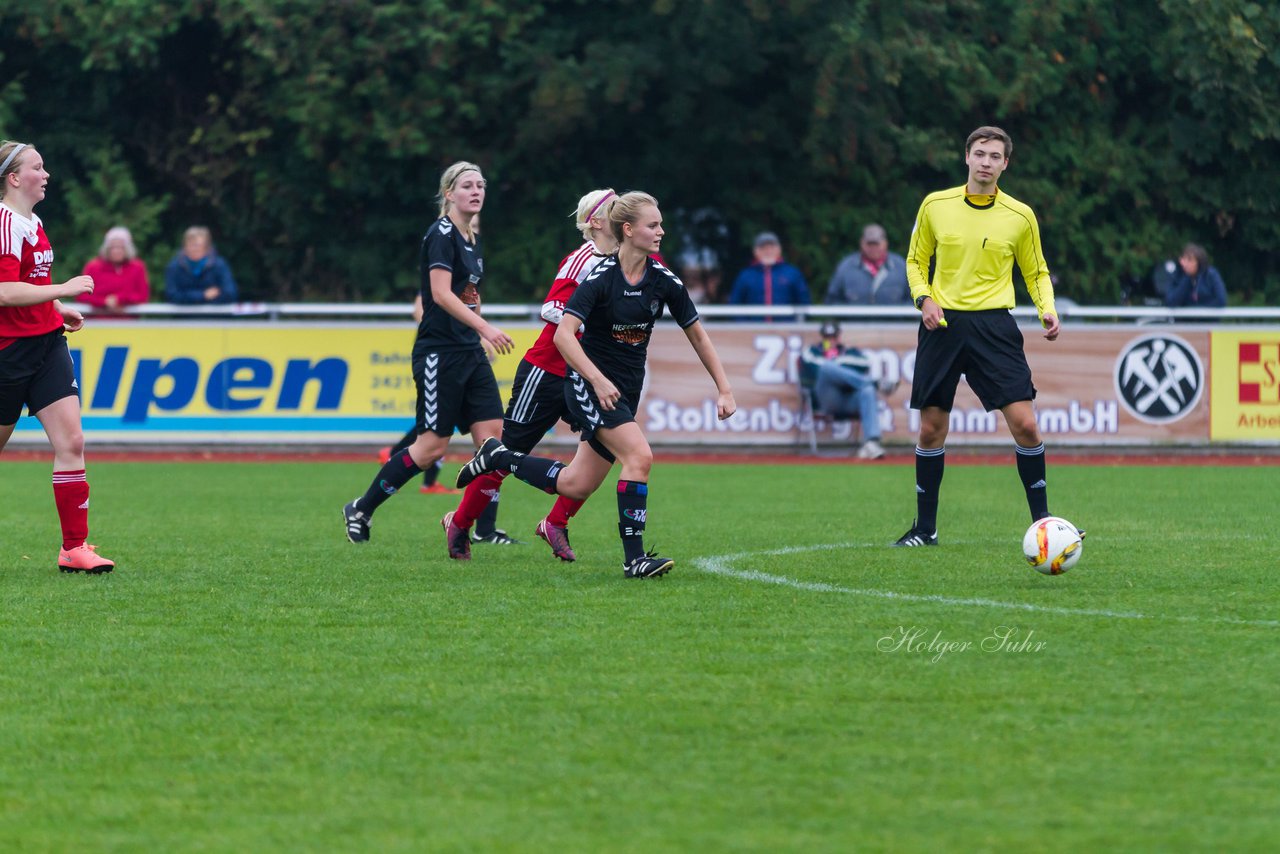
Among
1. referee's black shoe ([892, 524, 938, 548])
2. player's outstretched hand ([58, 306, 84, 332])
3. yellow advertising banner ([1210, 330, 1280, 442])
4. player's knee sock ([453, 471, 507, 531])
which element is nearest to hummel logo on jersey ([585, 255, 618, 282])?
player's knee sock ([453, 471, 507, 531])

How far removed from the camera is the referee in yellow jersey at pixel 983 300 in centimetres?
932

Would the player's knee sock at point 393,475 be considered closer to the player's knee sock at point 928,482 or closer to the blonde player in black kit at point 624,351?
the blonde player in black kit at point 624,351

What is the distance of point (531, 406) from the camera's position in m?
9.15

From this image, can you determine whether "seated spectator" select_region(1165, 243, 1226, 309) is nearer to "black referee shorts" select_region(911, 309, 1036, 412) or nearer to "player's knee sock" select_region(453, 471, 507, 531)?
"black referee shorts" select_region(911, 309, 1036, 412)

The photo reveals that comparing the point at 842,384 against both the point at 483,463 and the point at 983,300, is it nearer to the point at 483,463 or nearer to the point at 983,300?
the point at 983,300

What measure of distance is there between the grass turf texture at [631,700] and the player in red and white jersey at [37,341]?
0.37m

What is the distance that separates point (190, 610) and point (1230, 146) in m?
19.2

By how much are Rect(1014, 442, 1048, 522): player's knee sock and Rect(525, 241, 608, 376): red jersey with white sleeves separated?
231cm

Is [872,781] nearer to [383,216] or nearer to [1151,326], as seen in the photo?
[1151,326]

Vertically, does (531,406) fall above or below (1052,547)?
above

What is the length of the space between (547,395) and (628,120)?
14274 millimetres

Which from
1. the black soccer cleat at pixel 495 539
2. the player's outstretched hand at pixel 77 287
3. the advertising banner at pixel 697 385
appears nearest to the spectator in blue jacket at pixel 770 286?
the advertising banner at pixel 697 385

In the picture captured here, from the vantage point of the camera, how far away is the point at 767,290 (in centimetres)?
1884

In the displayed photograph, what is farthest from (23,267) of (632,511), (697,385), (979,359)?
(697,385)
